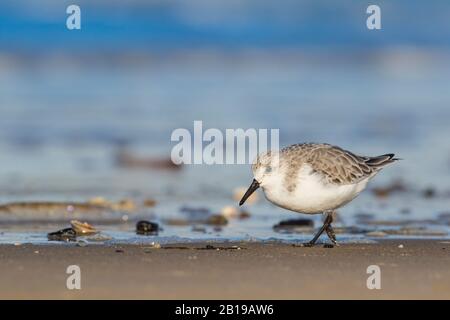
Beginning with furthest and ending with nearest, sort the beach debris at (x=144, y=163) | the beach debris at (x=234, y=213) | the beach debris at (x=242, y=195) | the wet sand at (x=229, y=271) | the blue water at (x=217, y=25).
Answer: the blue water at (x=217, y=25) → the beach debris at (x=144, y=163) → the beach debris at (x=242, y=195) → the beach debris at (x=234, y=213) → the wet sand at (x=229, y=271)

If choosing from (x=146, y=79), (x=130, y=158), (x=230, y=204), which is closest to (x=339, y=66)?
(x=146, y=79)

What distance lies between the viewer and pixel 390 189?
11.3 m

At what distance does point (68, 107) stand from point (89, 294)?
1115cm

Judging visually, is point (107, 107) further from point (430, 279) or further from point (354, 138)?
point (430, 279)

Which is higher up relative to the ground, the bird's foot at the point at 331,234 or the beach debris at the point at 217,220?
the beach debris at the point at 217,220

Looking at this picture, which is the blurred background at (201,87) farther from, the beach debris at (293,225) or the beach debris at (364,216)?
the beach debris at (293,225)

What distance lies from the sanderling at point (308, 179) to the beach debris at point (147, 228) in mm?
1062

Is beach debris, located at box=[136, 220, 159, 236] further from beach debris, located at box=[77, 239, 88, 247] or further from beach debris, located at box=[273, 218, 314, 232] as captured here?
beach debris, located at box=[273, 218, 314, 232]

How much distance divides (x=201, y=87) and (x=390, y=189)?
9.41 m

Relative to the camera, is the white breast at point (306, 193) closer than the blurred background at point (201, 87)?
Yes

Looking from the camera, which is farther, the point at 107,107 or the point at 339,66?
the point at 339,66

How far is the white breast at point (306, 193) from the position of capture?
8.30 metres

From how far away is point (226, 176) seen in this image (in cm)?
1214

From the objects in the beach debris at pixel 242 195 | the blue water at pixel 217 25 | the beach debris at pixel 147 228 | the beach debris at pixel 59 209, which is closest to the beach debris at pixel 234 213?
the beach debris at pixel 242 195
